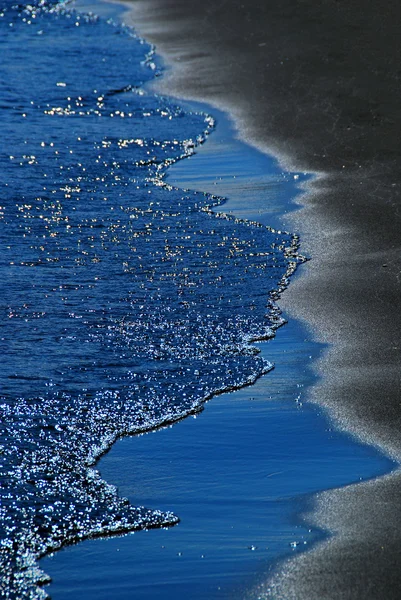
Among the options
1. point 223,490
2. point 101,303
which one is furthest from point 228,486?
point 101,303

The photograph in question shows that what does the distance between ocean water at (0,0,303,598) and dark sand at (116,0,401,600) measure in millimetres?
411

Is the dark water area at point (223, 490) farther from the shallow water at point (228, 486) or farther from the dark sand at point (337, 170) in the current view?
the dark sand at point (337, 170)

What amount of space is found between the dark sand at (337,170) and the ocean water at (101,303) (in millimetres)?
411

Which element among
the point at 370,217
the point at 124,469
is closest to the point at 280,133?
the point at 370,217

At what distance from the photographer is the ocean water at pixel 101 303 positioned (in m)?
Answer: 4.04

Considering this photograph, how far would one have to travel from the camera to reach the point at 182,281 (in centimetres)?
630

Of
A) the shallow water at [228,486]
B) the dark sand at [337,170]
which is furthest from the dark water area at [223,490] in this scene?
the dark sand at [337,170]

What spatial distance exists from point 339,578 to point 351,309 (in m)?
A: 2.52

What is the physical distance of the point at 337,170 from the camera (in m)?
8.38

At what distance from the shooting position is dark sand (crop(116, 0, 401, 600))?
373cm

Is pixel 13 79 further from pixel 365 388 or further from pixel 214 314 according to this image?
pixel 365 388

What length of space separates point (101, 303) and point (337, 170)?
10.5ft

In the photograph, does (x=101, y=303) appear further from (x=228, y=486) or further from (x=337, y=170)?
(x=337, y=170)

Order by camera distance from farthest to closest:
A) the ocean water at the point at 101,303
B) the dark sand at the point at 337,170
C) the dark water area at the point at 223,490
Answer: the ocean water at the point at 101,303 → the dark sand at the point at 337,170 → the dark water area at the point at 223,490
